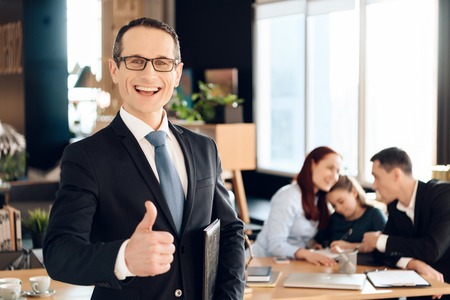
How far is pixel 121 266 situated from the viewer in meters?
1.71

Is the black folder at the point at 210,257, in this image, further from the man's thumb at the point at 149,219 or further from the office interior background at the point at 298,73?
the office interior background at the point at 298,73

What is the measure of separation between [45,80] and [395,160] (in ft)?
19.3

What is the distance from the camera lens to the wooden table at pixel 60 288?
11.2 ft

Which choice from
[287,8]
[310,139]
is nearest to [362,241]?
[310,139]

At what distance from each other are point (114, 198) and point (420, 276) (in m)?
2.36

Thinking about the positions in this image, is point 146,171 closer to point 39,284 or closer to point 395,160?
point 39,284

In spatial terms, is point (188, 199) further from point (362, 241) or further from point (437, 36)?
point (437, 36)

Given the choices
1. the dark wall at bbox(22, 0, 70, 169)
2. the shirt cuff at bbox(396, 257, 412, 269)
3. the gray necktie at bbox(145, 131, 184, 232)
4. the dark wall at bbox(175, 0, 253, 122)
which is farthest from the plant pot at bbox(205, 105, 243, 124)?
the gray necktie at bbox(145, 131, 184, 232)

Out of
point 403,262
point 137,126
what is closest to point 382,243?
point 403,262

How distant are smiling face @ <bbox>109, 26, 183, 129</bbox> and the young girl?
299 cm

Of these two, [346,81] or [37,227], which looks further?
[346,81]

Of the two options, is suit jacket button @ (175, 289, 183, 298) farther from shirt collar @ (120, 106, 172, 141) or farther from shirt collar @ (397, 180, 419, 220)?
shirt collar @ (397, 180, 419, 220)

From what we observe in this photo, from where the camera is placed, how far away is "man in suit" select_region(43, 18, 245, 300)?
1.82 metres

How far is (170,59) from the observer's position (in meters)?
1.97
